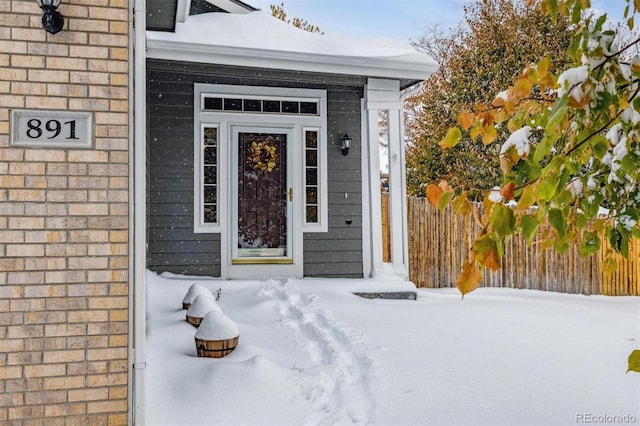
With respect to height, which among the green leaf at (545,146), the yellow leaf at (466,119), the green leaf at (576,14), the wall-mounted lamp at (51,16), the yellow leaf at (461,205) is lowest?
the yellow leaf at (461,205)

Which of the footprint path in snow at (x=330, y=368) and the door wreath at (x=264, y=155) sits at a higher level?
the door wreath at (x=264, y=155)

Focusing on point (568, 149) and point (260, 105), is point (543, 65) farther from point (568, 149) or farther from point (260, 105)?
point (260, 105)

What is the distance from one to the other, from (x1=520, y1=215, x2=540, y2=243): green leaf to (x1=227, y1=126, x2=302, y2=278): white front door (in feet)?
19.6

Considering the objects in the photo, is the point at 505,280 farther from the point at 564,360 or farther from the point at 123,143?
the point at 123,143

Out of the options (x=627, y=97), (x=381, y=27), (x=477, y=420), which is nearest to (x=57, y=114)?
(x=627, y=97)

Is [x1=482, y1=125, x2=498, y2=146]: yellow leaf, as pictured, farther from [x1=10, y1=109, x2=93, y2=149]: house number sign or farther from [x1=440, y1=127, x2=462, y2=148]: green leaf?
[x1=10, y1=109, x2=93, y2=149]: house number sign

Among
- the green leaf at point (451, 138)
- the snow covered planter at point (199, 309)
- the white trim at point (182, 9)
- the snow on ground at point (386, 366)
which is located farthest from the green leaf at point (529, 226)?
the white trim at point (182, 9)

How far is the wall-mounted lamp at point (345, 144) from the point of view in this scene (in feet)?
22.7

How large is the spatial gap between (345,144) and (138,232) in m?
4.60

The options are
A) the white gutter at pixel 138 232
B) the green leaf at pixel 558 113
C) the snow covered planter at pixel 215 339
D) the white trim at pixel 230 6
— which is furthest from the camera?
the white trim at pixel 230 6

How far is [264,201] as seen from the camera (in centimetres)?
698

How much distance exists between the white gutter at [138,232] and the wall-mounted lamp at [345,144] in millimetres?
4431

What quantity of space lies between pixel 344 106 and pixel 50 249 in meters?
5.11

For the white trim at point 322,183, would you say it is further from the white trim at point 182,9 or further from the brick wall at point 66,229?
the brick wall at point 66,229
